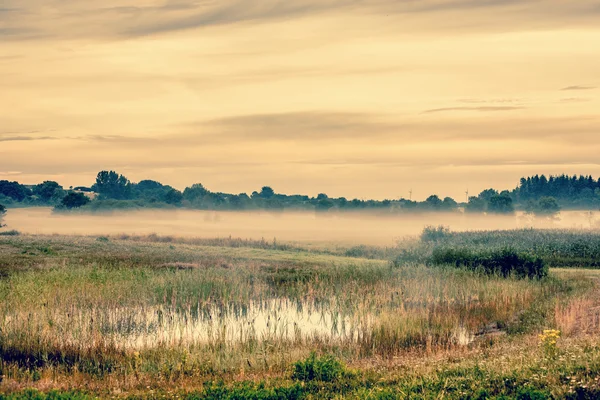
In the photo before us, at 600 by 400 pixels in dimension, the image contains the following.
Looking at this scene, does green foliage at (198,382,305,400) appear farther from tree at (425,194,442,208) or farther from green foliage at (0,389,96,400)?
tree at (425,194,442,208)

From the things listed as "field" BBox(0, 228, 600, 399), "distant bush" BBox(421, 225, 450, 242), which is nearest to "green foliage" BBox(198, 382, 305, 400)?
"field" BBox(0, 228, 600, 399)

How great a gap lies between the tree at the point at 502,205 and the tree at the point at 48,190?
12490 centimetres

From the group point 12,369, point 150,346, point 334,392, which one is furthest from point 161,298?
point 334,392

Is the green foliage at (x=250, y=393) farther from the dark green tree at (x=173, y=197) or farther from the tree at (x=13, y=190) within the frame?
the tree at (x=13, y=190)

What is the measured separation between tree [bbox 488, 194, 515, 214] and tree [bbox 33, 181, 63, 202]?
124895 millimetres

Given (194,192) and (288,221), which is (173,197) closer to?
(194,192)

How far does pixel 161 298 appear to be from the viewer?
33094 millimetres

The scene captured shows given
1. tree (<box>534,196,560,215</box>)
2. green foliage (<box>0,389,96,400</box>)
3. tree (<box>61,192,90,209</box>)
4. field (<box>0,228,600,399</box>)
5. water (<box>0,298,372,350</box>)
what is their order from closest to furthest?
1. green foliage (<box>0,389,96,400</box>)
2. field (<box>0,228,600,399</box>)
3. water (<box>0,298,372,350</box>)
4. tree (<box>61,192,90,209</box>)
5. tree (<box>534,196,560,215</box>)

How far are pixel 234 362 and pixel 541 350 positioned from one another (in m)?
9.35

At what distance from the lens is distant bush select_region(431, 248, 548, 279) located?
4394 centimetres

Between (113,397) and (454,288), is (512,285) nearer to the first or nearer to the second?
(454,288)

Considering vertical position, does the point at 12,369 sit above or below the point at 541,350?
below

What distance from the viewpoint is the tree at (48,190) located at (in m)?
190

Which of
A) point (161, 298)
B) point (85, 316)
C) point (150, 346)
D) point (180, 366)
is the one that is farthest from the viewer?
point (161, 298)
